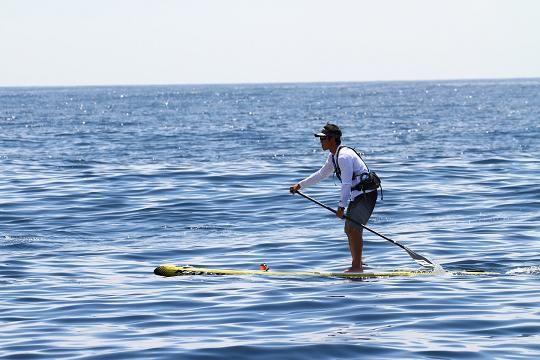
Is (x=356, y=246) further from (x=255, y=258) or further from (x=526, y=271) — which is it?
(x=526, y=271)

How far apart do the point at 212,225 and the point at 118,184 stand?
8.46 meters

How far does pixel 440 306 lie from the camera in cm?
1360

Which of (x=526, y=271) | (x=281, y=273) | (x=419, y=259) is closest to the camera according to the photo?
(x=281, y=273)

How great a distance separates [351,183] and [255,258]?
292 centimetres

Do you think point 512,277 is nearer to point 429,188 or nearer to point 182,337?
point 182,337

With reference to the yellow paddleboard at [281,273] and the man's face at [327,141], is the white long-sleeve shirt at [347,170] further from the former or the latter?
the yellow paddleboard at [281,273]

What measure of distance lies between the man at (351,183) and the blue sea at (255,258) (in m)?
0.86

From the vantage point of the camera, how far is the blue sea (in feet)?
38.9

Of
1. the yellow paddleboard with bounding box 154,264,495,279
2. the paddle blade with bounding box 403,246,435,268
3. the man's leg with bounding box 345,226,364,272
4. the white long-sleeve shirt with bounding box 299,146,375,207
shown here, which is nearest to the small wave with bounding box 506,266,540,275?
the yellow paddleboard with bounding box 154,264,495,279


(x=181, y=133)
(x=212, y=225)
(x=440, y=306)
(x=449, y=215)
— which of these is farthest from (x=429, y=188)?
(x=181, y=133)

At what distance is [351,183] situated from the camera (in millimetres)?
16078

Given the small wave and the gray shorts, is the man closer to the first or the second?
the gray shorts

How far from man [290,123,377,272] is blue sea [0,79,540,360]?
858 millimetres

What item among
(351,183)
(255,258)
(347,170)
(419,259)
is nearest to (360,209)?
(351,183)
